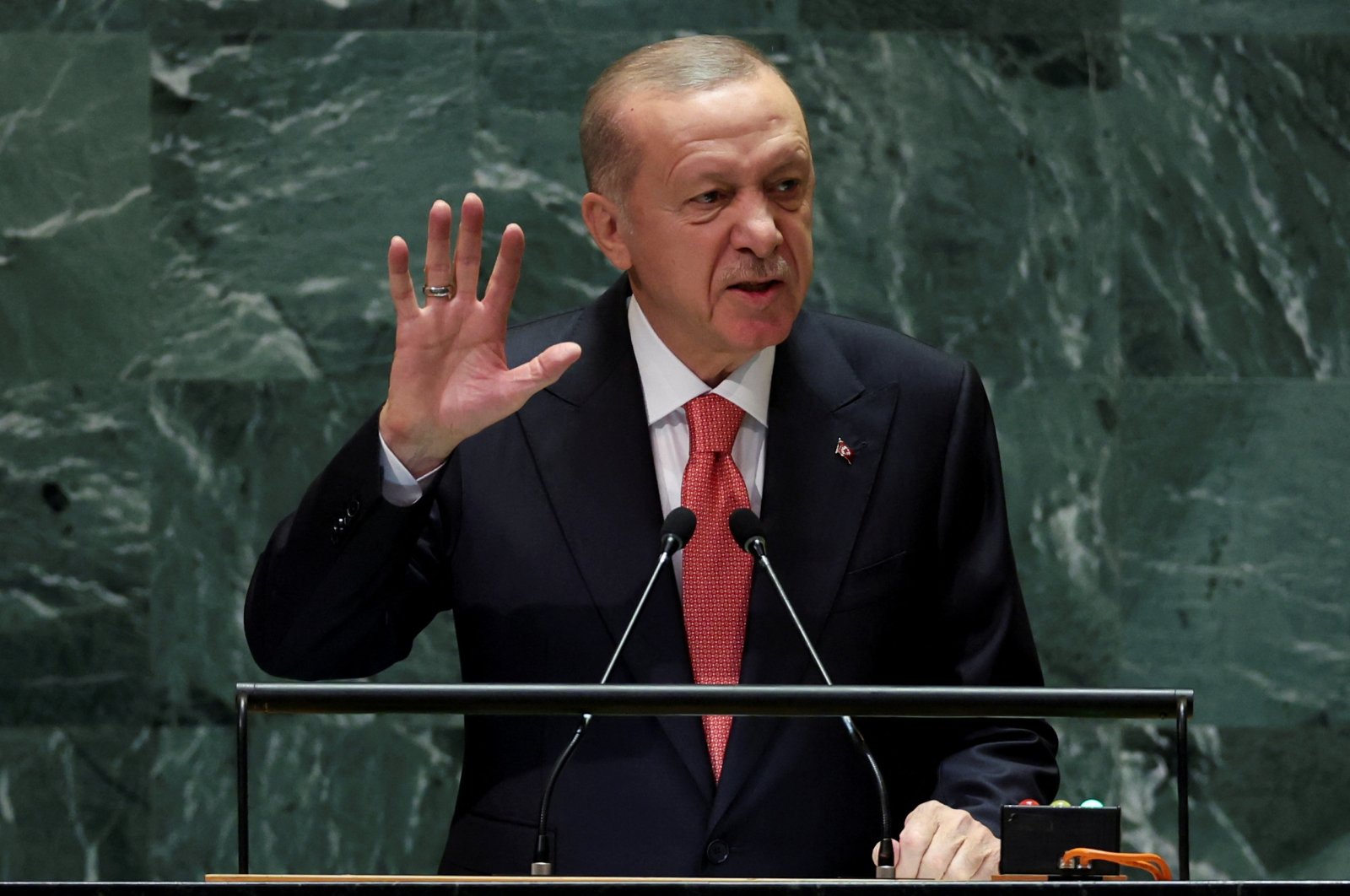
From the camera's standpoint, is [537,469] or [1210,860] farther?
[1210,860]

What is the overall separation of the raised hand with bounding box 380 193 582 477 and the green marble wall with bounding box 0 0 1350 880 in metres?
1.96

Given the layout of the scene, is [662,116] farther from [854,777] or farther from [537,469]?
[854,777]

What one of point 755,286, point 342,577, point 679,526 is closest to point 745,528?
point 679,526

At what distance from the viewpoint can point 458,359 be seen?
239 cm

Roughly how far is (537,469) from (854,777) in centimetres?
62

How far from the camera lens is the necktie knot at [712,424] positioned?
8.67 ft

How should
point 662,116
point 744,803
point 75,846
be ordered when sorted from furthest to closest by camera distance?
point 75,846, point 662,116, point 744,803

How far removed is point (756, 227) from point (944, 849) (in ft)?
2.90

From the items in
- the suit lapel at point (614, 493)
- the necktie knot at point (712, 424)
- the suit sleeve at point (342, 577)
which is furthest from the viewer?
the necktie knot at point (712, 424)

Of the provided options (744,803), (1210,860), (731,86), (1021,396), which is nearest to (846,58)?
(1021,396)

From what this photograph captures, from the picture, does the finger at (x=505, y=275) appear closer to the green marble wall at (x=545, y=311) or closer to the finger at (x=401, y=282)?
the finger at (x=401, y=282)

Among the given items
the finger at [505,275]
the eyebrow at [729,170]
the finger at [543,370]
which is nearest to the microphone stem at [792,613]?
the finger at [543,370]

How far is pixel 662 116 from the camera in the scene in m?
2.64

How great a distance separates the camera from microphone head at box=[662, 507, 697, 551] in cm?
229
